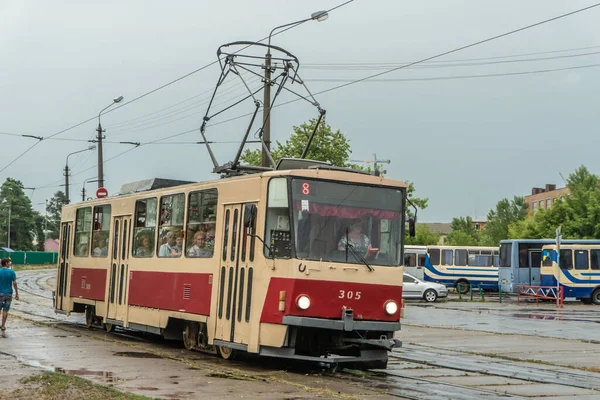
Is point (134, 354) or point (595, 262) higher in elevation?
point (595, 262)

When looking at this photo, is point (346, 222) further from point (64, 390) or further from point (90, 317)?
A: point (90, 317)

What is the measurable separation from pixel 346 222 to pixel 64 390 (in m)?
5.20

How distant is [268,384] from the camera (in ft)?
40.5

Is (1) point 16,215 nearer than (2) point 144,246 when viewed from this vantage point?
No

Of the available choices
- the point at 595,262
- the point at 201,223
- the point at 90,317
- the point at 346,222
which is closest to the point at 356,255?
the point at 346,222

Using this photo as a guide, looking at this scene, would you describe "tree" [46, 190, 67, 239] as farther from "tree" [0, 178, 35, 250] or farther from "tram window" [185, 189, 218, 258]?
"tram window" [185, 189, 218, 258]

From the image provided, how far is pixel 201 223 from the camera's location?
16.7 metres

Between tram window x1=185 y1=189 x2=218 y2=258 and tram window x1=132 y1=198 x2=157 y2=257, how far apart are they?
1.87 metres

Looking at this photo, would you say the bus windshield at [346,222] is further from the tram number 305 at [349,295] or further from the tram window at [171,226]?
the tram window at [171,226]

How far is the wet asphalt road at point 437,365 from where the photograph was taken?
A: 1199cm

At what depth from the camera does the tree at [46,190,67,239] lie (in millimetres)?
152663

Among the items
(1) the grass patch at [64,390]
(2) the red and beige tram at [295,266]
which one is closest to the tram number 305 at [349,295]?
(2) the red and beige tram at [295,266]

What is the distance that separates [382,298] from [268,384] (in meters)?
2.84

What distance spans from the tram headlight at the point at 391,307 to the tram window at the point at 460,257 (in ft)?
137
